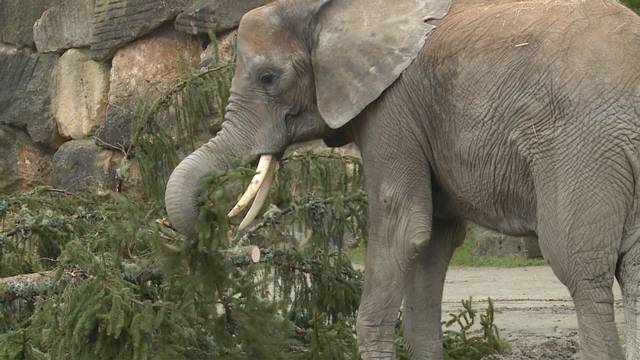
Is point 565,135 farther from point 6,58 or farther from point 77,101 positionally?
point 6,58

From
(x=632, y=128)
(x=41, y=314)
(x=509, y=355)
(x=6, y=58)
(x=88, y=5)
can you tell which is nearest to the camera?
(x=632, y=128)

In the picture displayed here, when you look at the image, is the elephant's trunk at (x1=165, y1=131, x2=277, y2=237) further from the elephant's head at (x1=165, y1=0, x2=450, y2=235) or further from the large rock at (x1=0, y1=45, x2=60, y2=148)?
the large rock at (x1=0, y1=45, x2=60, y2=148)

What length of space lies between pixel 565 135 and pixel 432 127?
3.09 feet

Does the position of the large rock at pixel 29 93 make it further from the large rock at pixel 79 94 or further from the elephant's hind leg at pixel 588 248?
the elephant's hind leg at pixel 588 248

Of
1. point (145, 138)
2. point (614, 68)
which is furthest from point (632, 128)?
point (145, 138)

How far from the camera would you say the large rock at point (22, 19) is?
15.9 m

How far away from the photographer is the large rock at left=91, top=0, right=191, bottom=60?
13.7 metres

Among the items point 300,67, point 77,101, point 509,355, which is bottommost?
point 509,355

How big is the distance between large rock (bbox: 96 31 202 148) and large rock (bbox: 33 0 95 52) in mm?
785

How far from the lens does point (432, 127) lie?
22.1 feet

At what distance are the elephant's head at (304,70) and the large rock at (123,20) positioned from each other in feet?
22.0

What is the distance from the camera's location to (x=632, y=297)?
232 inches

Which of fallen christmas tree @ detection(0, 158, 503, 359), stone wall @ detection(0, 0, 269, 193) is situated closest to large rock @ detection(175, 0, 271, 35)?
stone wall @ detection(0, 0, 269, 193)

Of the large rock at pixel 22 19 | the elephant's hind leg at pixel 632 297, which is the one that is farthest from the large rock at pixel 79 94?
the elephant's hind leg at pixel 632 297
